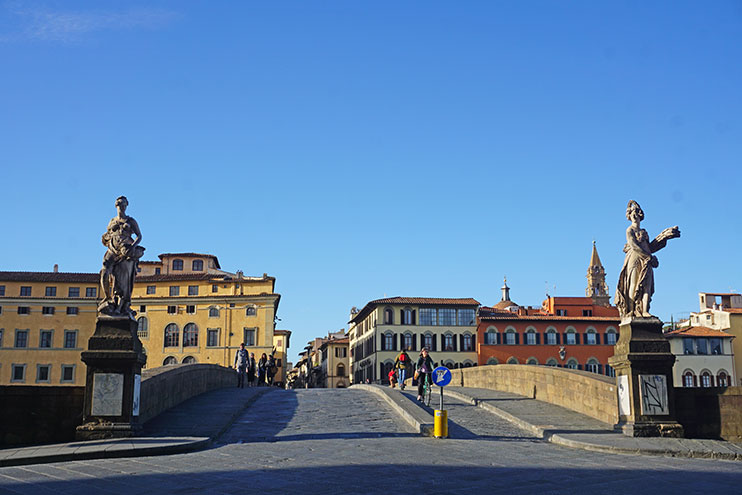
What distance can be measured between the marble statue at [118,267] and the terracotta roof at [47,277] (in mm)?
71174

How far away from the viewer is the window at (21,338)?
261ft

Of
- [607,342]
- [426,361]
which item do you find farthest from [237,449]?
[607,342]

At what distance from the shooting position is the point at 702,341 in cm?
8038

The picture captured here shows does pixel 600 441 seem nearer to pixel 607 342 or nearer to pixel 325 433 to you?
pixel 325 433

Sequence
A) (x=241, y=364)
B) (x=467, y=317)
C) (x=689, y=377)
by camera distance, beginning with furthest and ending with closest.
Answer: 1. (x=467, y=317)
2. (x=689, y=377)
3. (x=241, y=364)

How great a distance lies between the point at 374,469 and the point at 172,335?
74297 millimetres

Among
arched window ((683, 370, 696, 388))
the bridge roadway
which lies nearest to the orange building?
arched window ((683, 370, 696, 388))

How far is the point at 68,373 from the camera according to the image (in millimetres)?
79125

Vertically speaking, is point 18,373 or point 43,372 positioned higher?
point 43,372

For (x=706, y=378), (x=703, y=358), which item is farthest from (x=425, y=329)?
(x=706, y=378)

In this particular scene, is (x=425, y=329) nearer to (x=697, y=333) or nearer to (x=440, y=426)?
(x=697, y=333)

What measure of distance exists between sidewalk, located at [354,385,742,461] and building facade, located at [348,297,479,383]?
56.8 m

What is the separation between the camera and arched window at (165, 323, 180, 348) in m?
81.0

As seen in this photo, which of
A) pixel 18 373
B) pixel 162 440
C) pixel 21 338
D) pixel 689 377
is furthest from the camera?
pixel 21 338
